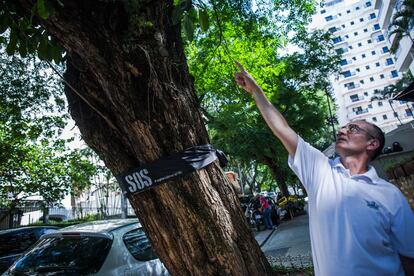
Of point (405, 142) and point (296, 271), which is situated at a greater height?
point (405, 142)

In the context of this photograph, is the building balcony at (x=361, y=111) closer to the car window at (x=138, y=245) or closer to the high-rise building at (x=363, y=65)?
the high-rise building at (x=363, y=65)

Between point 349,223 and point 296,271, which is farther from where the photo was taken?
point 296,271

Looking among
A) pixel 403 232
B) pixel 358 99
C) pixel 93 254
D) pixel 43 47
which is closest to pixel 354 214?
pixel 403 232

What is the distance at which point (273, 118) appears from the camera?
2.43 metres

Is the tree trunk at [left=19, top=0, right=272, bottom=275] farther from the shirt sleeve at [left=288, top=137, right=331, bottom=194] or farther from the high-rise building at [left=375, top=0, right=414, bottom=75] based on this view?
the high-rise building at [left=375, top=0, right=414, bottom=75]

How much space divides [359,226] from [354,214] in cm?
7

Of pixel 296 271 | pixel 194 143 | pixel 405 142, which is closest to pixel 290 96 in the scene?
pixel 405 142

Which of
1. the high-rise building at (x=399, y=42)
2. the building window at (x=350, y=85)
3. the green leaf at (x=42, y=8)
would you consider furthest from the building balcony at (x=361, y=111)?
the green leaf at (x=42, y=8)

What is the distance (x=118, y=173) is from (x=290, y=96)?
22.6 meters

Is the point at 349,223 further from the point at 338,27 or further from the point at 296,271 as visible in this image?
the point at 338,27

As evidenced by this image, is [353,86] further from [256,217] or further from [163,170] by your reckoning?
[163,170]

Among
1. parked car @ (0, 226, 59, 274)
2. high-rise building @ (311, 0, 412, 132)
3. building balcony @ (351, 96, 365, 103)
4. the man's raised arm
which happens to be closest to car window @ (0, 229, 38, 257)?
parked car @ (0, 226, 59, 274)

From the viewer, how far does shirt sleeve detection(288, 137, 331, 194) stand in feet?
7.12

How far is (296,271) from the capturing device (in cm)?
614
